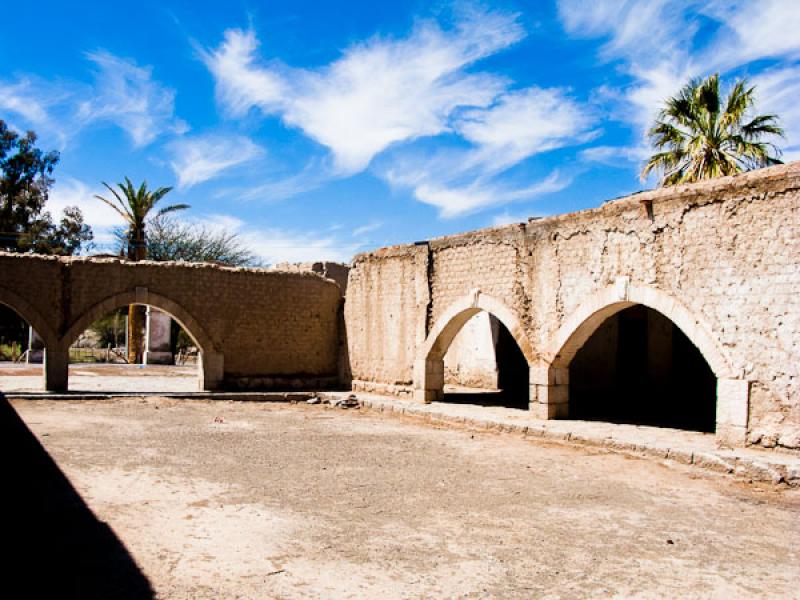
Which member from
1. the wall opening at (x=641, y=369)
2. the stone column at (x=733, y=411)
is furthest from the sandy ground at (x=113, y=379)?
the stone column at (x=733, y=411)

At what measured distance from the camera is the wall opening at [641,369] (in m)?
14.9

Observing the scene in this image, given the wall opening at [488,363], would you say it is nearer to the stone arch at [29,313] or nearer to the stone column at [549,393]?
the stone column at [549,393]

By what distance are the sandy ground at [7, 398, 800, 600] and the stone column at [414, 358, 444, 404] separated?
167 inches

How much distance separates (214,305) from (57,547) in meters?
11.9

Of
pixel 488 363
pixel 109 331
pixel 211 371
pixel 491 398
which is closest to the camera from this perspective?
pixel 491 398

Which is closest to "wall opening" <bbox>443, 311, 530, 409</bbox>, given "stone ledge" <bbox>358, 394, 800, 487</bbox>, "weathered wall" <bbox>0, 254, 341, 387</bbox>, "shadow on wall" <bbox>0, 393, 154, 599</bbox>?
"stone ledge" <bbox>358, 394, 800, 487</bbox>

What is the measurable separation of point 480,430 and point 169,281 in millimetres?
8324

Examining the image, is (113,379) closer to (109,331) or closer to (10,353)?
(10,353)

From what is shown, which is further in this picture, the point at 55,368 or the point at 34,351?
the point at 34,351

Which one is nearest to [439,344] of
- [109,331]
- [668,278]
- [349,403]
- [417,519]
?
[349,403]

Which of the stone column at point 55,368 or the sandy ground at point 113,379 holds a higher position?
the stone column at point 55,368

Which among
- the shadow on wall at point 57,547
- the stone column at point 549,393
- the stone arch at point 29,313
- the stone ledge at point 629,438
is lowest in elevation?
the stone ledge at point 629,438

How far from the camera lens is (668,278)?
9727 mm

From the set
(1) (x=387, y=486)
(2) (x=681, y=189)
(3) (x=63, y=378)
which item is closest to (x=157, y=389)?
(3) (x=63, y=378)
